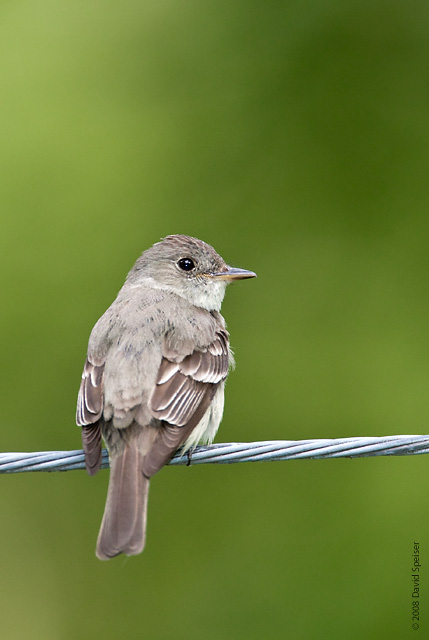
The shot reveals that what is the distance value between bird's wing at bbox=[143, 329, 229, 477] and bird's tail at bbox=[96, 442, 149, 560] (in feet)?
0.25

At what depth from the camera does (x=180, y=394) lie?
217 inches

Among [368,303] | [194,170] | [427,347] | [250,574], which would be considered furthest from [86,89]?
[250,574]

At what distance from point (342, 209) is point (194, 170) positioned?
52.8 inches

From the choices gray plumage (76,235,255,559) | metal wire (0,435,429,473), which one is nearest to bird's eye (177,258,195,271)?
gray plumage (76,235,255,559)

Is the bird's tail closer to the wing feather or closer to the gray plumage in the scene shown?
the gray plumage

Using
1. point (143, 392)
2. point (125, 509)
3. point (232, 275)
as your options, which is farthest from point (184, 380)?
point (232, 275)

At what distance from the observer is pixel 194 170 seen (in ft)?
28.9

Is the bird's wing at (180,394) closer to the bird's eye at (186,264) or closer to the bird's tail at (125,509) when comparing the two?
the bird's tail at (125,509)

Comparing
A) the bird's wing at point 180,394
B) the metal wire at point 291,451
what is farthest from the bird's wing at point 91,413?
the metal wire at point 291,451

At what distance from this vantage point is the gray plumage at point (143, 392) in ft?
16.5

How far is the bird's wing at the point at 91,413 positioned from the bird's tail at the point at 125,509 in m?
0.13

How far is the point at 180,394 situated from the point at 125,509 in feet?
2.66

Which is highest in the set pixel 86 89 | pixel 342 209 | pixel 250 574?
pixel 86 89

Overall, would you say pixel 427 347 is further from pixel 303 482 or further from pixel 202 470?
pixel 202 470
